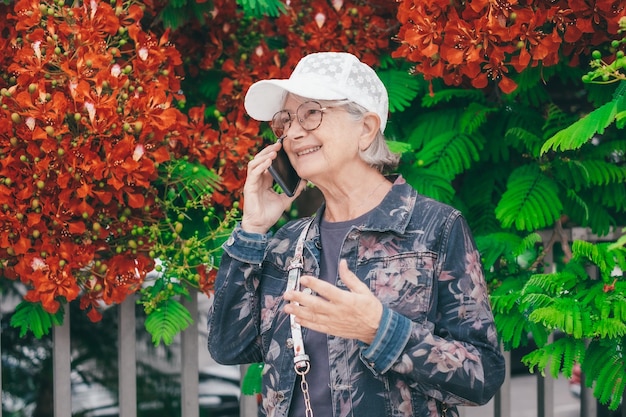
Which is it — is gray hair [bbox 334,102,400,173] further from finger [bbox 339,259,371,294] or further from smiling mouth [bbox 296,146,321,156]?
finger [bbox 339,259,371,294]

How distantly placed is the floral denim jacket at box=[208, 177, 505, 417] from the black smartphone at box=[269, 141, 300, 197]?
0.17 meters

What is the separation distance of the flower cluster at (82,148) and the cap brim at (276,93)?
1.76 feet

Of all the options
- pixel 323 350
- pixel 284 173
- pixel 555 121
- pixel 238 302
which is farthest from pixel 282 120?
pixel 555 121

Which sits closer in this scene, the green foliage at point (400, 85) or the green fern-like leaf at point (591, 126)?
the green fern-like leaf at point (591, 126)

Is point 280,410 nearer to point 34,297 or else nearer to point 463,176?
point 34,297

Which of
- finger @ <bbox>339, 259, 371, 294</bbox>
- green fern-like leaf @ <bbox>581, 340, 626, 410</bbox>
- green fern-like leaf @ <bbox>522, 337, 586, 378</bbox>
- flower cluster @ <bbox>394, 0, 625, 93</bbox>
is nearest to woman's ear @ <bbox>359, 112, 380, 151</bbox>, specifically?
finger @ <bbox>339, 259, 371, 294</bbox>

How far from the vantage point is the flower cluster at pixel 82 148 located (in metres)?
2.58

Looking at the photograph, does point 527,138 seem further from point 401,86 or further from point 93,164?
point 93,164

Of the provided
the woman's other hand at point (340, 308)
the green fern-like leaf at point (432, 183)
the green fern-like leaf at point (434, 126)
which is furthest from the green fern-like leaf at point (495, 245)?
the woman's other hand at point (340, 308)

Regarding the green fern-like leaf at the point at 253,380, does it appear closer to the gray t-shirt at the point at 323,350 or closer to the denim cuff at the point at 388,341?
the gray t-shirt at the point at 323,350

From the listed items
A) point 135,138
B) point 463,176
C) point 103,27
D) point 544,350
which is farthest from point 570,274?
point 103,27

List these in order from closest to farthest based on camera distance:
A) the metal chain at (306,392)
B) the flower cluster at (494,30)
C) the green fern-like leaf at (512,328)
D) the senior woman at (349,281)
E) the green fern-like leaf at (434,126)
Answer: the senior woman at (349,281) < the metal chain at (306,392) < the flower cluster at (494,30) < the green fern-like leaf at (512,328) < the green fern-like leaf at (434,126)

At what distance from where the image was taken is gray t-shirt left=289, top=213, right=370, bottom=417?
199 cm

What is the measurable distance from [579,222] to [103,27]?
1.88 metres
